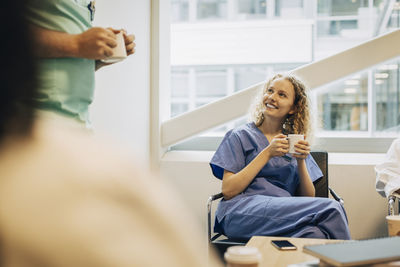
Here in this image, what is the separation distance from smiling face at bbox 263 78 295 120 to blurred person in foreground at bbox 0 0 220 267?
2.15m

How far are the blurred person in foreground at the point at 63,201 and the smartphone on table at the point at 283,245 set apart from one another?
1.27m

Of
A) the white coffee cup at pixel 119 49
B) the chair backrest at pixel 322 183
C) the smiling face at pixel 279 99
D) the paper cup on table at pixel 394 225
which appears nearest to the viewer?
the white coffee cup at pixel 119 49

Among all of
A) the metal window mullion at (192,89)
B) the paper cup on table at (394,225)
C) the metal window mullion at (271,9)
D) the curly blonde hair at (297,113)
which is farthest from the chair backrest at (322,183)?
the metal window mullion at (271,9)

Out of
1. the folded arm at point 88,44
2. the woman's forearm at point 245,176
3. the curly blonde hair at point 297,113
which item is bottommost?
the woman's forearm at point 245,176

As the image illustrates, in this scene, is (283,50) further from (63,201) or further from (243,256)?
(63,201)

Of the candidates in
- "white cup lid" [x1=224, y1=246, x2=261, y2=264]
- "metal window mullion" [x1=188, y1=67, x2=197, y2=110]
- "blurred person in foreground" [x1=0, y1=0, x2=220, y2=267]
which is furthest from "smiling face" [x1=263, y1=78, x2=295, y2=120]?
"blurred person in foreground" [x1=0, y1=0, x2=220, y2=267]

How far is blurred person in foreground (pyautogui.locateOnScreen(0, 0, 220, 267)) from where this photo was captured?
7.9 inches

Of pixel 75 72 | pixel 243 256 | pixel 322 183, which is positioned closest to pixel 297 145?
pixel 322 183

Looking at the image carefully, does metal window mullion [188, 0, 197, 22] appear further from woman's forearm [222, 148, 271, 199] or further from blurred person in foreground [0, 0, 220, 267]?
blurred person in foreground [0, 0, 220, 267]

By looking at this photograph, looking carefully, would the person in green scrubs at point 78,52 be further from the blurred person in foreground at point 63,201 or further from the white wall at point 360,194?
the white wall at point 360,194

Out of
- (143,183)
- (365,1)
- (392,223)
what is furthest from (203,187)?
(143,183)

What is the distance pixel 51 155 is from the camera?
8.5 inches

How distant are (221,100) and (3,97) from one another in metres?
2.90

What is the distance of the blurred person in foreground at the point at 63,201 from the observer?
20 centimetres
